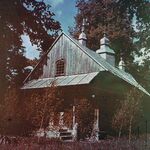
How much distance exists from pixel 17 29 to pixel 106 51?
16181 mm

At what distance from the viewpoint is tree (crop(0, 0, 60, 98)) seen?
40.9 feet

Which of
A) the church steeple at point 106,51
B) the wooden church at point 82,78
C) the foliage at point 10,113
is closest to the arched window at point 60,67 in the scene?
the wooden church at point 82,78

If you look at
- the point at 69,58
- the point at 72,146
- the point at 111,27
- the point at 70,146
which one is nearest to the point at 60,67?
the point at 69,58

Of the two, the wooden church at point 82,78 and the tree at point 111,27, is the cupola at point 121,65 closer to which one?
the tree at point 111,27

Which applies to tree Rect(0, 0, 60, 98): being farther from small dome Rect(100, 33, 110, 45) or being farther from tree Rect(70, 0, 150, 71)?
small dome Rect(100, 33, 110, 45)

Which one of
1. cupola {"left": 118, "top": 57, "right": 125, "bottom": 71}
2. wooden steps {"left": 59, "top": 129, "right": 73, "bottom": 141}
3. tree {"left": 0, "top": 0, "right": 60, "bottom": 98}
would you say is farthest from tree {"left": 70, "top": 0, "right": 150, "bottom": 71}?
tree {"left": 0, "top": 0, "right": 60, "bottom": 98}

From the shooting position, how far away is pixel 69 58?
23844mm

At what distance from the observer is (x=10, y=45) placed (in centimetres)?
1272

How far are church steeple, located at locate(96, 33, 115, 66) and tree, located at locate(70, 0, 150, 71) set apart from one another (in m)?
0.64

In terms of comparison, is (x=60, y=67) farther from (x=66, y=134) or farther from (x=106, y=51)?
(x=106, y=51)

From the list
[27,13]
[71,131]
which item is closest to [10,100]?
[27,13]

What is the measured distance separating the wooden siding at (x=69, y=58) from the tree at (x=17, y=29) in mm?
8796

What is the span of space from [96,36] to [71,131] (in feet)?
38.6

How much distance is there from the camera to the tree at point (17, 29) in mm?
12477
